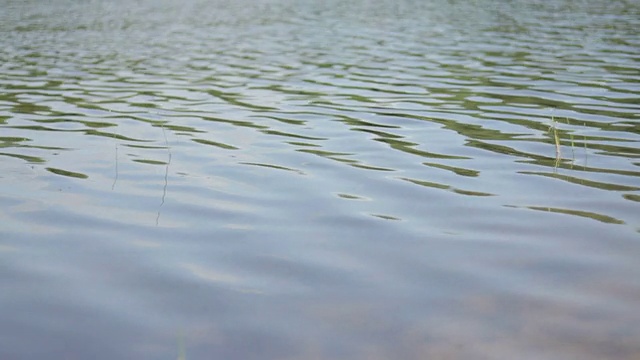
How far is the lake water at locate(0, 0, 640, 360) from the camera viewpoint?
125 inches

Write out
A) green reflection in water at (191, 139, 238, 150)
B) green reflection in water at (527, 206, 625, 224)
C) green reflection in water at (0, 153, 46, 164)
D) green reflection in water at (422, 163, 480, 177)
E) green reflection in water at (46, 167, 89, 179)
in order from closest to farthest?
1. green reflection in water at (527, 206, 625, 224)
2. green reflection in water at (422, 163, 480, 177)
3. green reflection in water at (46, 167, 89, 179)
4. green reflection in water at (0, 153, 46, 164)
5. green reflection in water at (191, 139, 238, 150)

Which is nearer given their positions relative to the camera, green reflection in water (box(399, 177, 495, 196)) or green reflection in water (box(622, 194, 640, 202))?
green reflection in water (box(622, 194, 640, 202))

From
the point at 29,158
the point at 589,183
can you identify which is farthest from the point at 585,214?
the point at 29,158

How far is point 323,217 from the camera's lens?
4723 mm

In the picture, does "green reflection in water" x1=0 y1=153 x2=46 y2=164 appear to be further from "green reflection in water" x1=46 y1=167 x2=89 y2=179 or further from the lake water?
"green reflection in water" x1=46 y1=167 x2=89 y2=179

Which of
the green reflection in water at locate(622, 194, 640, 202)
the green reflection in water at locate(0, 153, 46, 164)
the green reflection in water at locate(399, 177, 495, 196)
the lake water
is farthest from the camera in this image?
the green reflection in water at locate(0, 153, 46, 164)

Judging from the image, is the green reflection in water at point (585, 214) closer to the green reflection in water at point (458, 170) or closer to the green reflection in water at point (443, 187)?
the green reflection in water at point (443, 187)

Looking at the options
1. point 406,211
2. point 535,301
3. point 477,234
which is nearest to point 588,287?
point 535,301

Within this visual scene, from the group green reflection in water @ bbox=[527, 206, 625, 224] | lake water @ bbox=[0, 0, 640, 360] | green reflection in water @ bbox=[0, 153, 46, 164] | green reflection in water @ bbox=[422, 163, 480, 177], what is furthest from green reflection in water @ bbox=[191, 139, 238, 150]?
green reflection in water @ bbox=[527, 206, 625, 224]

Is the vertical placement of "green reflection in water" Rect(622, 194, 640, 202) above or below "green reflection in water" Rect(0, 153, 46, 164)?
above

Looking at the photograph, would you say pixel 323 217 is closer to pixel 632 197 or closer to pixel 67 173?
pixel 632 197

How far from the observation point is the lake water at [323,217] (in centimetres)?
318

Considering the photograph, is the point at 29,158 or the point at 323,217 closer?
the point at 323,217

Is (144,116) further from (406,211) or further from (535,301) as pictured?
(535,301)
